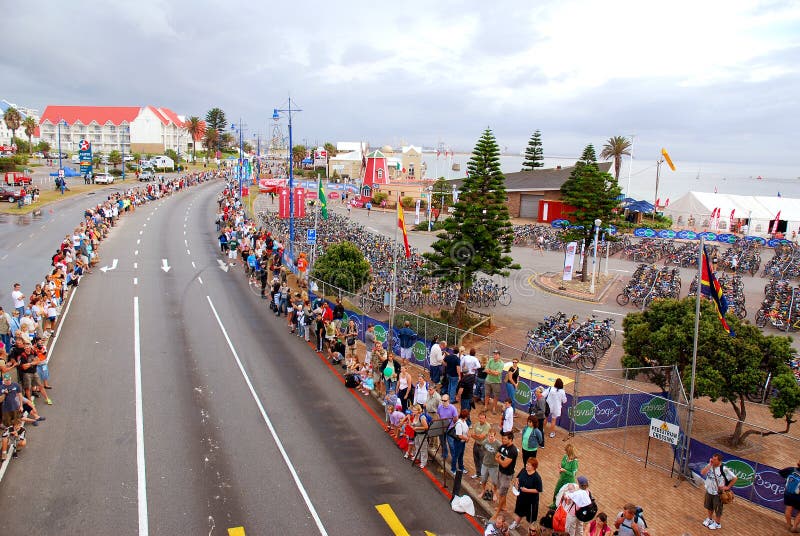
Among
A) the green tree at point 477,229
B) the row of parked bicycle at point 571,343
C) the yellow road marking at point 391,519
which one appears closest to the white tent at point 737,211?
the green tree at point 477,229

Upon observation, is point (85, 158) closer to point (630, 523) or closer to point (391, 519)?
point (391, 519)

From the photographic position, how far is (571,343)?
18734 mm

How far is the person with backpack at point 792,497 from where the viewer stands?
31.2 feet

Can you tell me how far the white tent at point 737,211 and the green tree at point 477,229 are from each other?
4029cm

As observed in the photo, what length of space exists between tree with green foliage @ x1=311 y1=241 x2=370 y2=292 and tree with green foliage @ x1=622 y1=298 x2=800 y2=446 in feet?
38.9

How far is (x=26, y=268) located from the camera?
2794 cm

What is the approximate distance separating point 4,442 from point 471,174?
1757 centimetres

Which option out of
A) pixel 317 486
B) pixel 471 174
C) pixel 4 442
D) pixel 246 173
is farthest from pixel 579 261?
pixel 246 173

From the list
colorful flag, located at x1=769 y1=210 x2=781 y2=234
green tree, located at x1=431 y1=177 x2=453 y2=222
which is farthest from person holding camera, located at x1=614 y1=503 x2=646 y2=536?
→ colorful flag, located at x1=769 y1=210 x2=781 y2=234

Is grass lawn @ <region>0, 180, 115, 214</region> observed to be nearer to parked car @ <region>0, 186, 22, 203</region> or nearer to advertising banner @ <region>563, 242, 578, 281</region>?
parked car @ <region>0, 186, 22, 203</region>

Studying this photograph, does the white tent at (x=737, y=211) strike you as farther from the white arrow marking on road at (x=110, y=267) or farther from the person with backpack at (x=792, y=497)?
the white arrow marking on road at (x=110, y=267)

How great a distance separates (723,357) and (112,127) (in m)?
147

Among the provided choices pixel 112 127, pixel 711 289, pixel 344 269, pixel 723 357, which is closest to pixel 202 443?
pixel 711 289

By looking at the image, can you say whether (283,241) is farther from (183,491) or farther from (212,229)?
(183,491)
